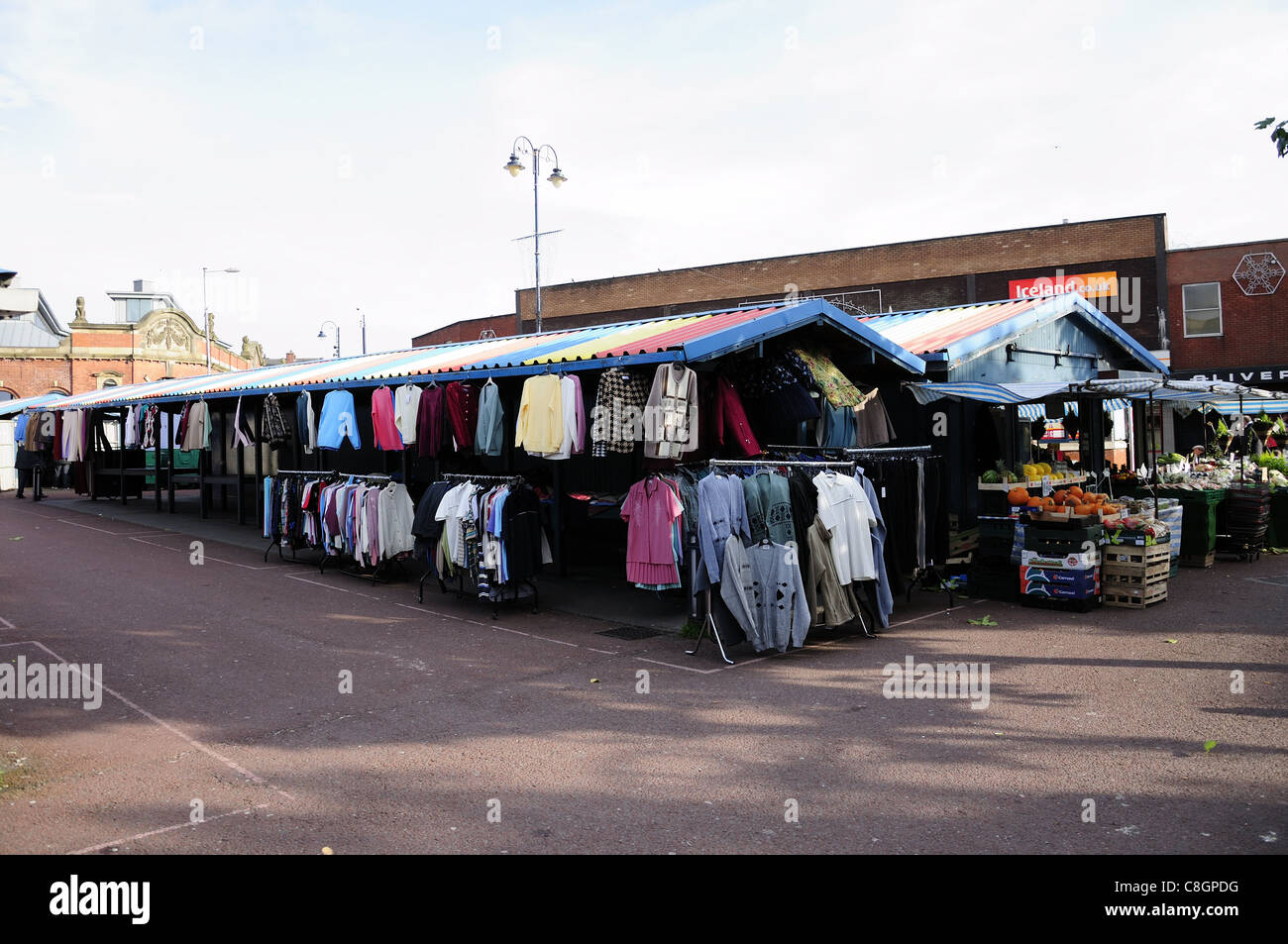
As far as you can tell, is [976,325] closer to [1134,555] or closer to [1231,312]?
[1134,555]

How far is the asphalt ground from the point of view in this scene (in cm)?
471

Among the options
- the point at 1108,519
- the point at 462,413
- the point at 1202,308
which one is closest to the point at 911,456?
the point at 1108,519

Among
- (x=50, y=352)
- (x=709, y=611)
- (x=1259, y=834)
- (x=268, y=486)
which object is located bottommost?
(x=1259, y=834)

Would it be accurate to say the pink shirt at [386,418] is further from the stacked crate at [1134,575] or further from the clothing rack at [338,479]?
the stacked crate at [1134,575]

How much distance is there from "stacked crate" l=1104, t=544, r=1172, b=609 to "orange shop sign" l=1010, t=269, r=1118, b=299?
23787mm

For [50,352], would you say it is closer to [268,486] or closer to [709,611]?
[268,486]

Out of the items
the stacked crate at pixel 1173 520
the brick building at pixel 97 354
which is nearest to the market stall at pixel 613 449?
the stacked crate at pixel 1173 520

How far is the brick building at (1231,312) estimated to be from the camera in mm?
29859

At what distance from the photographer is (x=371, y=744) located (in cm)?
609

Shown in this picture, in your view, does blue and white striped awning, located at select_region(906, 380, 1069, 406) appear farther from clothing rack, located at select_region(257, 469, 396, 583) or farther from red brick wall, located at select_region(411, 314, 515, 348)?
red brick wall, located at select_region(411, 314, 515, 348)

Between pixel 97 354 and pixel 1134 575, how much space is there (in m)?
55.4

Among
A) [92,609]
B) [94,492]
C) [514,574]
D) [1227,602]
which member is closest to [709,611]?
[514,574]

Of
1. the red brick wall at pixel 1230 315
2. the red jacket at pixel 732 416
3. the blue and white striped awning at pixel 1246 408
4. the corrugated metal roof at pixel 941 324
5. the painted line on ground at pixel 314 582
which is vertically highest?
the red brick wall at pixel 1230 315
